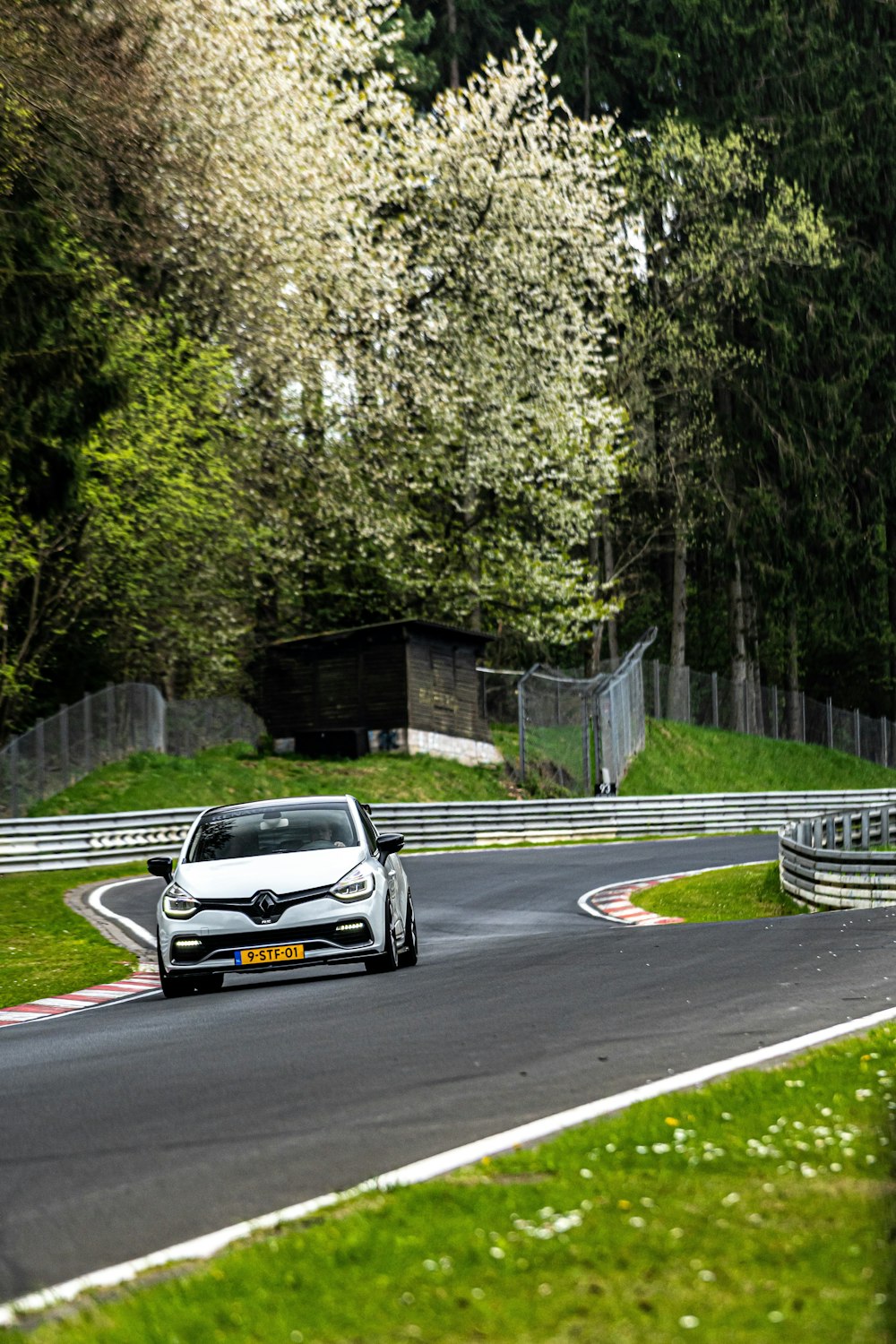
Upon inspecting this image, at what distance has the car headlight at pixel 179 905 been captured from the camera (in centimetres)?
1450

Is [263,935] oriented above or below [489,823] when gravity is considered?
above

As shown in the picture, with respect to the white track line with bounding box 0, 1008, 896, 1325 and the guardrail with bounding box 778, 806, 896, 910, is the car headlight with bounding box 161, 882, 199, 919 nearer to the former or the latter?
the white track line with bounding box 0, 1008, 896, 1325

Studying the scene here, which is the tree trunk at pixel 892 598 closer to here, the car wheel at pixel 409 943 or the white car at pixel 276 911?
the car wheel at pixel 409 943

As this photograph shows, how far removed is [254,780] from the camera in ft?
129

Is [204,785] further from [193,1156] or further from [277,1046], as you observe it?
[193,1156]

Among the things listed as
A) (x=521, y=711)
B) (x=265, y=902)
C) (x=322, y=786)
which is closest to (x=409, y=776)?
(x=322, y=786)

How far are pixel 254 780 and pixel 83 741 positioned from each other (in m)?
4.11

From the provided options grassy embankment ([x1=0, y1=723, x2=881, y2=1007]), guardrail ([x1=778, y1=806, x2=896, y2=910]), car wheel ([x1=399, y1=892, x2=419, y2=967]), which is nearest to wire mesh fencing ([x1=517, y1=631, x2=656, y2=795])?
grassy embankment ([x1=0, y1=723, x2=881, y2=1007])

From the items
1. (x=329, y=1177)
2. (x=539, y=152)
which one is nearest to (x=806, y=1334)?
(x=329, y=1177)

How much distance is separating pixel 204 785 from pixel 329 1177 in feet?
104

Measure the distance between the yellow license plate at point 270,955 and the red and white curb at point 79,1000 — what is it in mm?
1564

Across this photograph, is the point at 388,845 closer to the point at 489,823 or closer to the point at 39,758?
the point at 39,758

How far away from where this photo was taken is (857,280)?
58.8m

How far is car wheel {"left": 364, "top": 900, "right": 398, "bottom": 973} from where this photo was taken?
14.9 m
